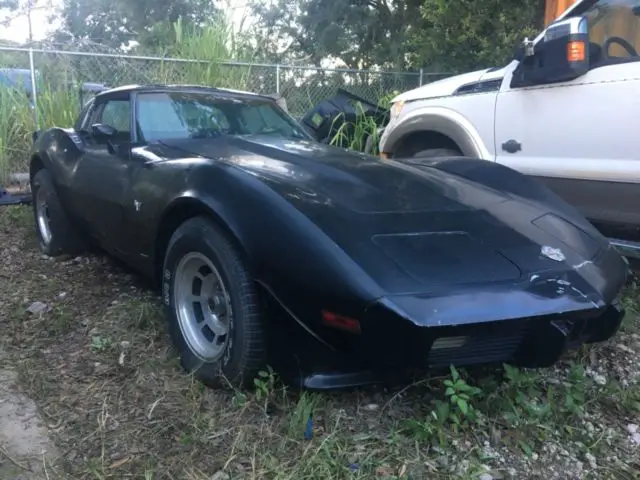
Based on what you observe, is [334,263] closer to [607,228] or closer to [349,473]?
[349,473]

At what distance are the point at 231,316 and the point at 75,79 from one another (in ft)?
22.2

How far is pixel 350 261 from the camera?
2.21 meters

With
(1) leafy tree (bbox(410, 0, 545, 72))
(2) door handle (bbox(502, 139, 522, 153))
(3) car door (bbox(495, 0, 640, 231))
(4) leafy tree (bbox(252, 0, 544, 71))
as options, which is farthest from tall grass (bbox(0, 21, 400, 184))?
(4) leafy tree (bbox(252, 0, 544, 71))

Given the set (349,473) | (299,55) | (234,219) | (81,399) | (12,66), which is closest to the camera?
(349,473)

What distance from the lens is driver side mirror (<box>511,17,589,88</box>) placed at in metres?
3.75

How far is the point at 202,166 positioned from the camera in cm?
282

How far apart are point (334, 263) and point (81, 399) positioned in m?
1.31

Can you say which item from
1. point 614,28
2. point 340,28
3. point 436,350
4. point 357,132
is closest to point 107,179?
point 436,350

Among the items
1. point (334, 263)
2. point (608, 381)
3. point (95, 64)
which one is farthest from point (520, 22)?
point (334, 263)

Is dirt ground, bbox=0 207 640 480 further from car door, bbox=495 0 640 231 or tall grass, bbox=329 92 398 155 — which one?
tall grass, bbox=329 92 398 155

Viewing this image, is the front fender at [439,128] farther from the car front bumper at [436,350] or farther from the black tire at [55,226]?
the black tire at [55,226]

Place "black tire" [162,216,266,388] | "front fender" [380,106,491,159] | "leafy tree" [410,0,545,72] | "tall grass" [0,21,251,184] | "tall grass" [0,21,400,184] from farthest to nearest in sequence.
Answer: "leafy tree" [410,0,545,72] → "tall grass" [0,21,251,184] → "tall grass" [0,21,400,184] → "front fender" [380,106,491,159] → "black tire" [162,216,266,388]

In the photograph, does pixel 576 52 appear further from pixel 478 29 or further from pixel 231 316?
pixel 478 29

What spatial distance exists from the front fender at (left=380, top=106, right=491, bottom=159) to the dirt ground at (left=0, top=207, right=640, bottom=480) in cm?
183
